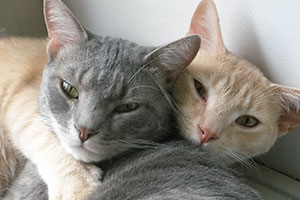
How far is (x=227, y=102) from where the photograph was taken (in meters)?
1.40

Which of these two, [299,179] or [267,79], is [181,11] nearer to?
[267,79]

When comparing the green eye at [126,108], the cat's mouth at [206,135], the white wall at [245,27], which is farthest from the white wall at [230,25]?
the green eye at [126,108]

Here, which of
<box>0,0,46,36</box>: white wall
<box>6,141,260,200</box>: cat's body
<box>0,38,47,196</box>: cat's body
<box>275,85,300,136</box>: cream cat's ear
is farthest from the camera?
<box>0,0,46,36</box>: white wall

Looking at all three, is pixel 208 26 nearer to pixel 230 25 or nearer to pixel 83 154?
pixel 230 25

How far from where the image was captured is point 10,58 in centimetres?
170

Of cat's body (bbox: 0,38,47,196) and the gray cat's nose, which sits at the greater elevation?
the gray cat's nose

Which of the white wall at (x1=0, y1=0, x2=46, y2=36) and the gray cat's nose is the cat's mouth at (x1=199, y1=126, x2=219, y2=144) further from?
the white wall at (x1=0, y1=0, x2=46, y2=36)

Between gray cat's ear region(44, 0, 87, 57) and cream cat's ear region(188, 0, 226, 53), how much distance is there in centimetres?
37

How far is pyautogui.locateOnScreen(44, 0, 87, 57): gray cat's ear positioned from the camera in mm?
1355

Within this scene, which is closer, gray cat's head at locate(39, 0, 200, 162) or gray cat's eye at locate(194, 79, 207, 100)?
gray cat's head at locate(39, 0, 200, 162)

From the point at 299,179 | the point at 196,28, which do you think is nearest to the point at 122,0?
the point at 196,28

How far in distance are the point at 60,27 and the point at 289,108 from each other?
0.76 m

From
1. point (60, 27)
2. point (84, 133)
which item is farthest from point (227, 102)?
point (60, 27)

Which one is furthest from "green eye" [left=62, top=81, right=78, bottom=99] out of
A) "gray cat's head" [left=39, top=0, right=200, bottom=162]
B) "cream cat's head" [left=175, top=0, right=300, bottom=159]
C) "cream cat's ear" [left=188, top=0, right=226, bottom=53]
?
"cream cat's ear" [left=188, top=0, right=226, bottom=53]
